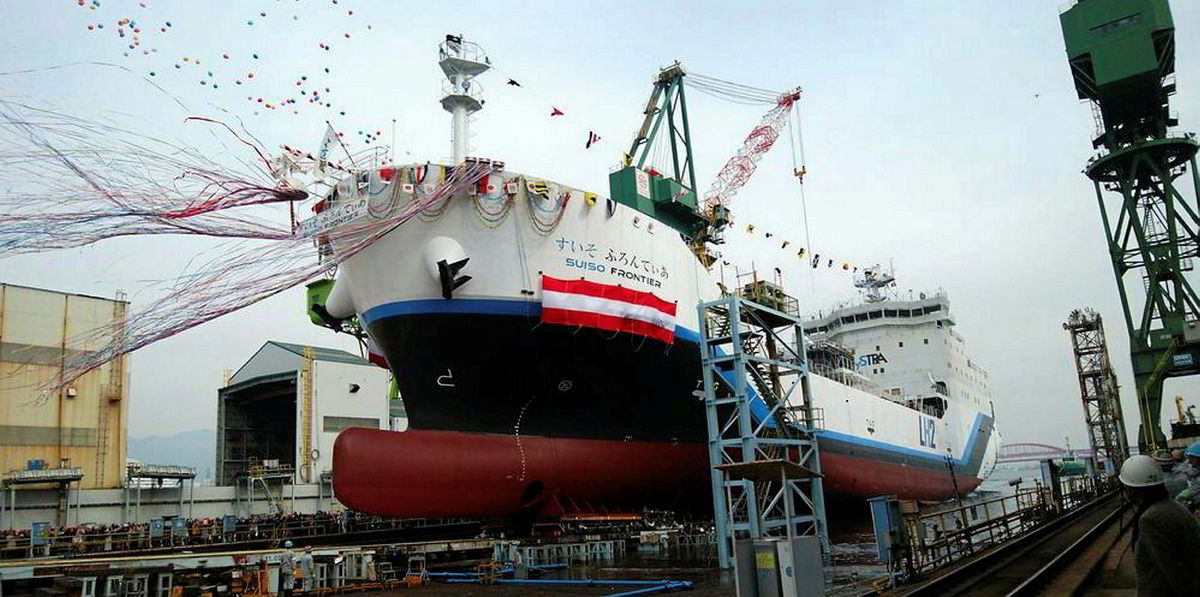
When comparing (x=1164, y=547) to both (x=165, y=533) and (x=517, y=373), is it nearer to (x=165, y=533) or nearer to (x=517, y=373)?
(x=517, y=373)

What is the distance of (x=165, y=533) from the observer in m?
21.6

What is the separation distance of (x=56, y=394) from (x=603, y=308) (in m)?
20.4

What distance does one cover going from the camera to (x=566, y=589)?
1084 cm

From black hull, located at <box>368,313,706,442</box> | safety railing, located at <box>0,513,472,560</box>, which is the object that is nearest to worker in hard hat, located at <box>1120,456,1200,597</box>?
black hull, located at <box>368,313,706,442</box>

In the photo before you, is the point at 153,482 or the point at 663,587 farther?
the point at 153,482

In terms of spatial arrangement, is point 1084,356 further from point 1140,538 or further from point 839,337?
point 1140,538

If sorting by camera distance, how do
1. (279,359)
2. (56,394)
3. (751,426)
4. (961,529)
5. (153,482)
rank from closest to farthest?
(961,529)
(751,426)
(56,394)
(153,482)
(279,359)

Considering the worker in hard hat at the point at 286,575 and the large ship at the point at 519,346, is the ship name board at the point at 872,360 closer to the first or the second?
the large ship at the point at 519,346

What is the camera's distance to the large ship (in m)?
14.6

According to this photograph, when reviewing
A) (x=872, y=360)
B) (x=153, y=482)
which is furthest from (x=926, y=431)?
(x=153, y=482)

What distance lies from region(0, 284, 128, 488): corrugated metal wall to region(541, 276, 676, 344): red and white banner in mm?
18217

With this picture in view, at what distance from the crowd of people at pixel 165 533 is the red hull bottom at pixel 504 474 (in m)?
6.48

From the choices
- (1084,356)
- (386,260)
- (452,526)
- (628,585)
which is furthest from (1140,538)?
(1084,356)

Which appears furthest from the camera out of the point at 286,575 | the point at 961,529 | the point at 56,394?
the point at 56,394
